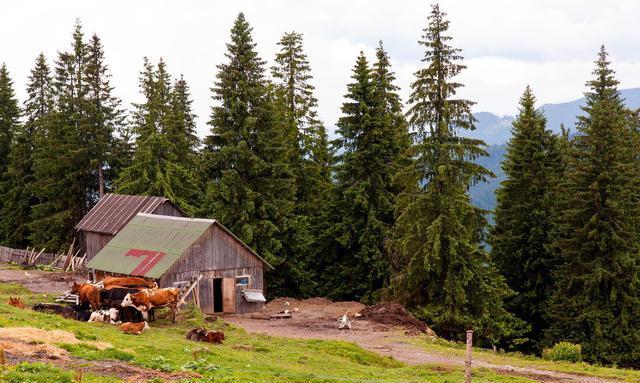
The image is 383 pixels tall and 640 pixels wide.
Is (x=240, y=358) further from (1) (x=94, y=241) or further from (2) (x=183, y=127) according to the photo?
(2) (x=183, y=127)

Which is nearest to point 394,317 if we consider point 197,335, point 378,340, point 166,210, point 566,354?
point 378,340

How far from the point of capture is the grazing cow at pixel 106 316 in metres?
27.3

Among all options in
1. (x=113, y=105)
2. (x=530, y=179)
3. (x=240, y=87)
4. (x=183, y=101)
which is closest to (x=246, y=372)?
(x=240, y=87)

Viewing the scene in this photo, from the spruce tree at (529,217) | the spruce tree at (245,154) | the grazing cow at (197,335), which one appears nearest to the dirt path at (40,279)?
the spruce tree at (245,154)

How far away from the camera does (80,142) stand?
2253 inches

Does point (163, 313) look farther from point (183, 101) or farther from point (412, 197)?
point (183, 101)

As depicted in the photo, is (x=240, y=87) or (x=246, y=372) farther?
(x=240, y=87)

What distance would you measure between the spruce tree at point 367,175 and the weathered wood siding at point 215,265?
32.5ft

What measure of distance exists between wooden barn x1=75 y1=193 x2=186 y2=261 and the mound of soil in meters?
17.0

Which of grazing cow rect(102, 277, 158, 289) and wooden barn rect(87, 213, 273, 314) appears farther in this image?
wooden barn rect(87, 213, 273, 314)

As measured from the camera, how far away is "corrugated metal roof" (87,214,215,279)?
115 feet

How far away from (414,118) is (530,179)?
1389cm

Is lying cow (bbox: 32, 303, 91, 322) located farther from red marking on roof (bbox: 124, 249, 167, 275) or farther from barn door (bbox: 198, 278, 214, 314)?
barn door (bbox: 198, 278, 214, 314)

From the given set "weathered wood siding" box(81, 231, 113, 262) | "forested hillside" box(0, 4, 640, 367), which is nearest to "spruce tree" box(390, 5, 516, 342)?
"forested hillside" box(0, 4, 640, 367)
